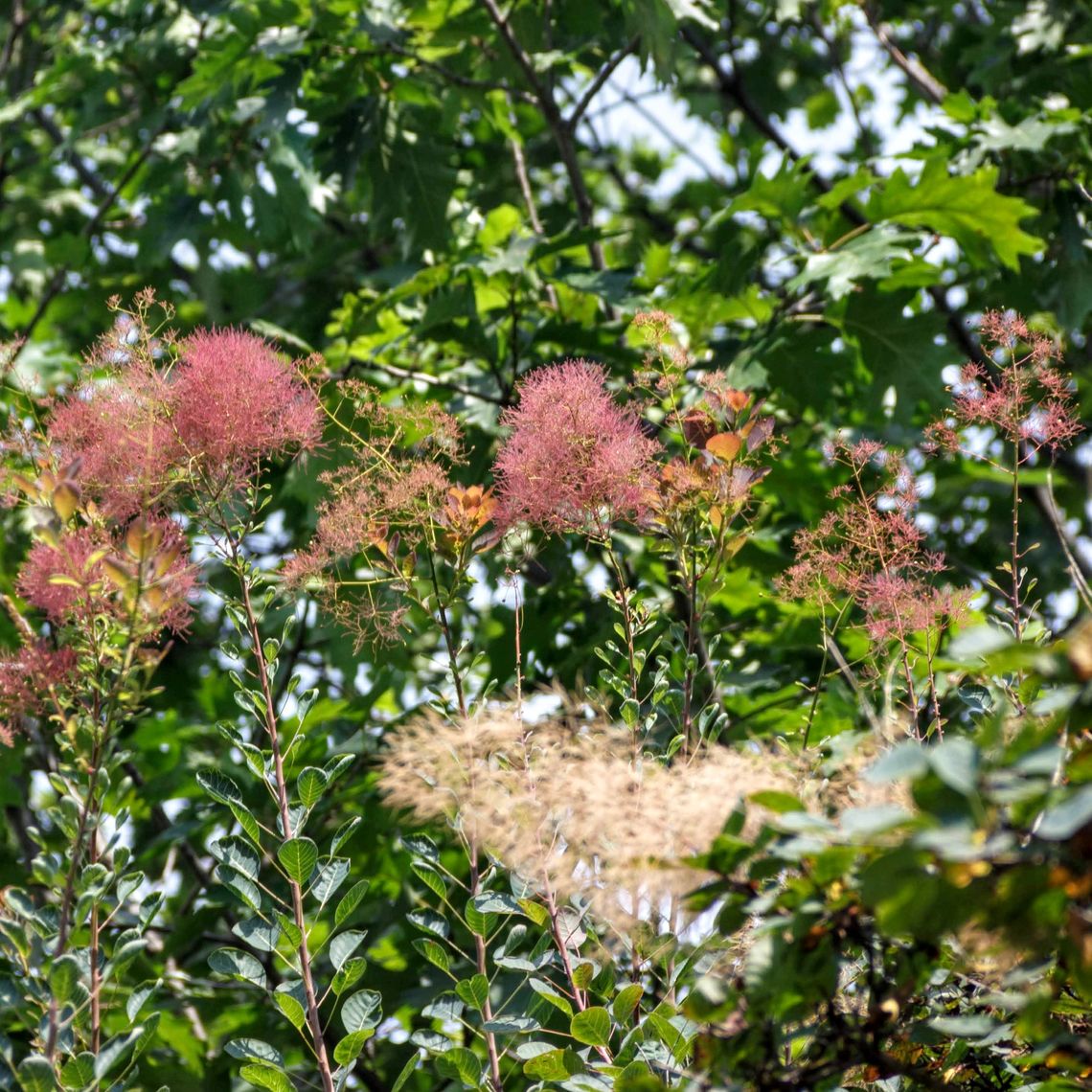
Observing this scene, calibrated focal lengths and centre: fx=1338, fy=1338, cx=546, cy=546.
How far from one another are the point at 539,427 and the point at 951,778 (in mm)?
945

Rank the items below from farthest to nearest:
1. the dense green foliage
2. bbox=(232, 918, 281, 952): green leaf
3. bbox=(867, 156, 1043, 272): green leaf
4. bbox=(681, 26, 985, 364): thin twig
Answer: bbox=(681, 26, 985, 364): thin twig
bbox=(867, 156, 1043, 272): green leaf
bbox=(232, 918, 281, 952): green leaf
the dense green foliage

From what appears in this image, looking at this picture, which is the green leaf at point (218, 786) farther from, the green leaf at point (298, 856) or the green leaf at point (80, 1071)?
the green leaf at point (80, 1071)

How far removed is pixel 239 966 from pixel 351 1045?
0.17 meters

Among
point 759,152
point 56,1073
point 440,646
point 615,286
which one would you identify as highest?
point 759,152

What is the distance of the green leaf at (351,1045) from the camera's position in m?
1.50

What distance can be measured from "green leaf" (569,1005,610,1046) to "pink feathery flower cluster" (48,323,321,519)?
Answer: 76cm

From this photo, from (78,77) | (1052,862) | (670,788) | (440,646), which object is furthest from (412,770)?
(78,77)

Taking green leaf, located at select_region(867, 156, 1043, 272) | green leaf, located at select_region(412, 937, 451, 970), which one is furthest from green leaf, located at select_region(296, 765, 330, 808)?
green leaf, located at select_region(867, 156, 1043, 272)

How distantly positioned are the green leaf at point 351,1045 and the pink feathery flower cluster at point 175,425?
66 centimetres

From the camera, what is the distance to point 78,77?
5328 millimetres

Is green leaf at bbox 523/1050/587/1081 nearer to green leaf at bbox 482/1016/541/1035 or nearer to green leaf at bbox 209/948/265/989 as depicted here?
green leaf at bbox 482/1016/541/1035

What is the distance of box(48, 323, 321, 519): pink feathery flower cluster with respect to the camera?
5.33 ft

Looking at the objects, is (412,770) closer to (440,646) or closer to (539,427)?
(539,427)

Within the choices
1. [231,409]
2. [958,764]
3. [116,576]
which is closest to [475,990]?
[116,576]
